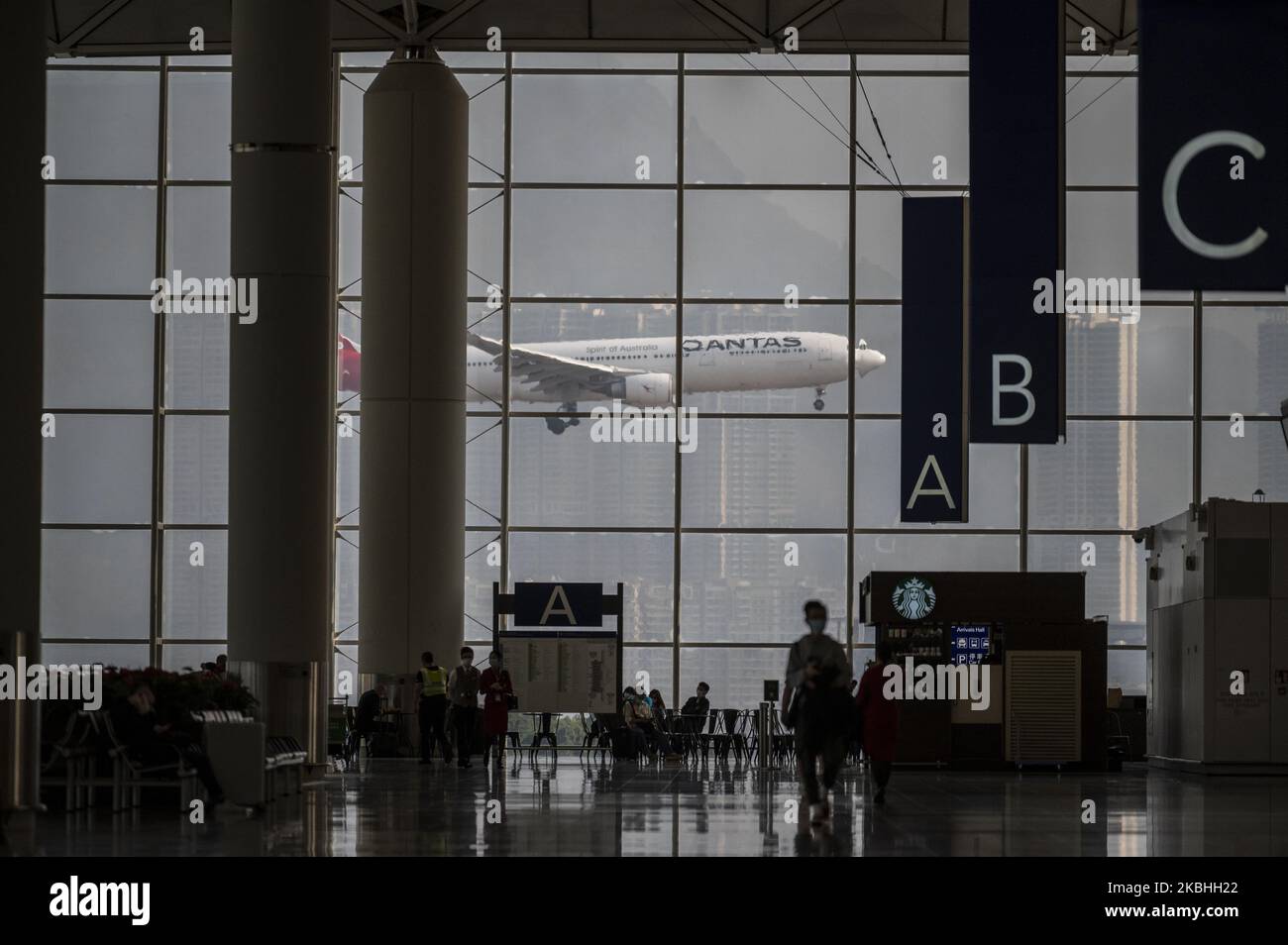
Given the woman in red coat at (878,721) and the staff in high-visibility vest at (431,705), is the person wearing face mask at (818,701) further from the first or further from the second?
the staff in high-visibility vest at (431,705)

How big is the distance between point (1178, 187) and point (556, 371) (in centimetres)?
1834

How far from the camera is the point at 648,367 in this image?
31.3m

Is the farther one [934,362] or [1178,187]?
[934,362]

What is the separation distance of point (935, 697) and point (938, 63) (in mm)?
12023

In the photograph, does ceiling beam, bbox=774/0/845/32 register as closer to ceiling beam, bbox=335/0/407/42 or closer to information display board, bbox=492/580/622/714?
ceiling beam, bbox=335/0/407/42

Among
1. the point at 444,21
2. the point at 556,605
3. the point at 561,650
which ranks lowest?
A: the point at 561,650

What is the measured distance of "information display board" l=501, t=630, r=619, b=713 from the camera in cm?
2408

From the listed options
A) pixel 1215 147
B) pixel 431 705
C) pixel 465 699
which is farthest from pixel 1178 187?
pixel 431 705

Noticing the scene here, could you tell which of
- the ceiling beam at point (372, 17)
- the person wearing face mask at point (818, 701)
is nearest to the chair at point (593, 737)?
the ceiling beam at point (372, 17)

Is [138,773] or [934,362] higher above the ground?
[934,362]

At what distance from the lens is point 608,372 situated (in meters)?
31.0

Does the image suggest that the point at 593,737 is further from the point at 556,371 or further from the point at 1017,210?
the point at 1017,210

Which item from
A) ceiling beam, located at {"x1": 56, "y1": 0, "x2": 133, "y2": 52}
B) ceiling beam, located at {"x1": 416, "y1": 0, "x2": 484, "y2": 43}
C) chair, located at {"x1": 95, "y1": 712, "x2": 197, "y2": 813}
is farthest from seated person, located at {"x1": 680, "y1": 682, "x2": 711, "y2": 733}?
ceiling beam, located at {"x1": 56, "y1": 0, "x2": 133, "y2": 52}

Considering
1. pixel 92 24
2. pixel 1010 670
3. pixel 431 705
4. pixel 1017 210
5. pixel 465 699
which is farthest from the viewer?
pixel 92 24
